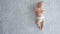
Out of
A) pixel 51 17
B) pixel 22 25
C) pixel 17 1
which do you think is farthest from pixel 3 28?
pixel 51 17

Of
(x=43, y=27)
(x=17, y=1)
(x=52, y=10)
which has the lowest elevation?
(x=43, y=27)

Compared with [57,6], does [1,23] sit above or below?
below

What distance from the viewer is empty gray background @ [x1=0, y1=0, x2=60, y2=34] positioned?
45.2 inches

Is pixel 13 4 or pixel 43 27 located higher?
pixel 13 4

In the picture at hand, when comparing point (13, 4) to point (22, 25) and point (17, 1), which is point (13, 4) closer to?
point (17, 1)

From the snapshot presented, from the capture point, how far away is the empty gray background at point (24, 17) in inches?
45.2

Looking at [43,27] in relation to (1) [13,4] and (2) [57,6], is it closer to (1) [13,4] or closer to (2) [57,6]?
(2) [57,6]

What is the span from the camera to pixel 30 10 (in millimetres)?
1151

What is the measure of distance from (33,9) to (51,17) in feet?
0.60

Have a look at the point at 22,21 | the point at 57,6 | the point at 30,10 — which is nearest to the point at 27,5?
the point at 30,10

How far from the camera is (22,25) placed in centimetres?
117

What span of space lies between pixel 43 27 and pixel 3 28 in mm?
371

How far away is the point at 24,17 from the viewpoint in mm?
1166

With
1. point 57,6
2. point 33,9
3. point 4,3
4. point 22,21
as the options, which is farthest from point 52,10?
point 4,3
